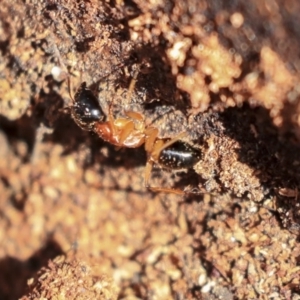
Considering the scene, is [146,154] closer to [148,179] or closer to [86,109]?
[148,179]

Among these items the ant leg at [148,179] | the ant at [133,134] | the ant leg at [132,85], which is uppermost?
the ant leg at [132,85]

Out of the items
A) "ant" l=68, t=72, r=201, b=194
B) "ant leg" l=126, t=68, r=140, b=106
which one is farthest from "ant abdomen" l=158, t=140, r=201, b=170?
"ant leg" l=126, t=68, r=140, b=106

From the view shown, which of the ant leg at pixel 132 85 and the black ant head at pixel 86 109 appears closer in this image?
the ant leg at pixel 132 85

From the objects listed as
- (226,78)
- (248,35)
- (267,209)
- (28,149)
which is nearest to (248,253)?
(267,209)

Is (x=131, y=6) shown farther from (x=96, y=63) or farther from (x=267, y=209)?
(x=267, y=209)

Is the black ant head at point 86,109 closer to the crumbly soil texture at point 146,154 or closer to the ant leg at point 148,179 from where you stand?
the crumbly soil texture at point 146,154

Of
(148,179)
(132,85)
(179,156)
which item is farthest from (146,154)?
(132,85)

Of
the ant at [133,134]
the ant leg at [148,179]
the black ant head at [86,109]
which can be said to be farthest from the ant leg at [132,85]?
the ant leg at [148,179]
